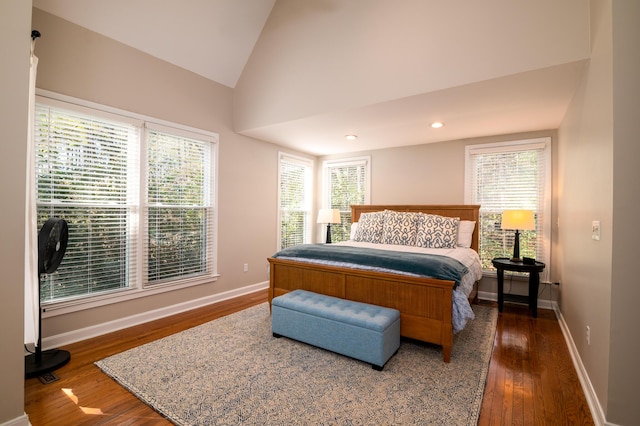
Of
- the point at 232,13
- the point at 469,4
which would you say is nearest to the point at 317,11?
the point at 232,13

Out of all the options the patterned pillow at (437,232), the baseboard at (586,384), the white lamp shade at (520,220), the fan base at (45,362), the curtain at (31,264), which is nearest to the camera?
the baseboard at (586,384)

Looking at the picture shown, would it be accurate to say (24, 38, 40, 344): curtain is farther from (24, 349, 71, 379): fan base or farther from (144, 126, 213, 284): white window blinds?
(144, 126, 213, 284): white window blinds

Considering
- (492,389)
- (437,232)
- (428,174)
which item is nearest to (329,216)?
(428,174)

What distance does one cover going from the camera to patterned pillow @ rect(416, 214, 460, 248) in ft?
12.5

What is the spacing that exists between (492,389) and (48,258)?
10.9 feet

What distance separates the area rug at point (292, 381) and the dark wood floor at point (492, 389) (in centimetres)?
8

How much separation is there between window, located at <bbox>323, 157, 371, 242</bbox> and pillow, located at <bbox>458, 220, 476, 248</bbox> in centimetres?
160

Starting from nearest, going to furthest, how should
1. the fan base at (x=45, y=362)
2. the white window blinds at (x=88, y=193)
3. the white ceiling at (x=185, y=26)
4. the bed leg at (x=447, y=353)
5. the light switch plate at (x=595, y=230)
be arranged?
the light switch plate at (x=595, y=230) → the fan base at (x=45, y=362) → the bed leg at (x=447, y=353) → the white window blinds at (x=88, y=193) → the white ceiling at (x=185, y=26)

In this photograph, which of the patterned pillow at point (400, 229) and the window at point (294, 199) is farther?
the window at point (294, 199)

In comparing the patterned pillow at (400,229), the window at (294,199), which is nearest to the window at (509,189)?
the patterned pillow at (400,229)

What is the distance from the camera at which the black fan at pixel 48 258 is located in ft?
7.42
